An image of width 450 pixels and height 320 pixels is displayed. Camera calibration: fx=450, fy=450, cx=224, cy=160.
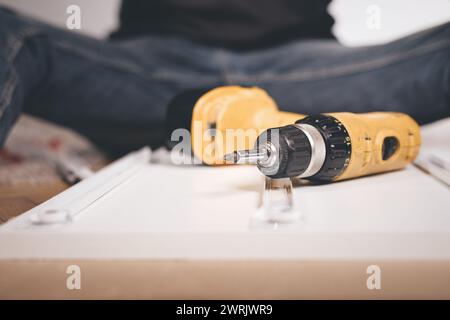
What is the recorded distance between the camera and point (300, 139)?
1.34ft

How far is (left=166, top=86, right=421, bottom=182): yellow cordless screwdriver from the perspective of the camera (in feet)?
1.32

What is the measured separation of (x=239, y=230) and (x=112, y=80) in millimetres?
555

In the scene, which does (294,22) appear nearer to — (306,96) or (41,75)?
(306,96)

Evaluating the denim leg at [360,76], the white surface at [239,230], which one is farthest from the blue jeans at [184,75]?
the white surface at [239,230]

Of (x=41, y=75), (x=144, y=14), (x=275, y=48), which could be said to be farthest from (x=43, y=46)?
(x=275, y=48)

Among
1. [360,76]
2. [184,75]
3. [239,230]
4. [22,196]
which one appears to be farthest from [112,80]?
[239,230]

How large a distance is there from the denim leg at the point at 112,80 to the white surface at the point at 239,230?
0.39 meters

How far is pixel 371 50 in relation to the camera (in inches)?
29.6

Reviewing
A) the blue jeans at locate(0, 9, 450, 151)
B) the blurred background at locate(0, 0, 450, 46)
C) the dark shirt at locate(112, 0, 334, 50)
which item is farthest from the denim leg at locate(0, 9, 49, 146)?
the dark shirt at locate(112, 0, 334, 50)

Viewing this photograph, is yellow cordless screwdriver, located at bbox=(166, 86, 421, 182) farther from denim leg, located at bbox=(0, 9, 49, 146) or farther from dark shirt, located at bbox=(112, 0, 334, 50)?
dark shirt, located at bbox=(112, 0, 334, 50)

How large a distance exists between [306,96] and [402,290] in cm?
52

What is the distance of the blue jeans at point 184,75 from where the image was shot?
68cm

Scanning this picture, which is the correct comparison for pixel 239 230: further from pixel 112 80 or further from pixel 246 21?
pixel 246 21

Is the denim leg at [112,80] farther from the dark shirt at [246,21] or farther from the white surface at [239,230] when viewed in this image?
the white surface at [239,230]
